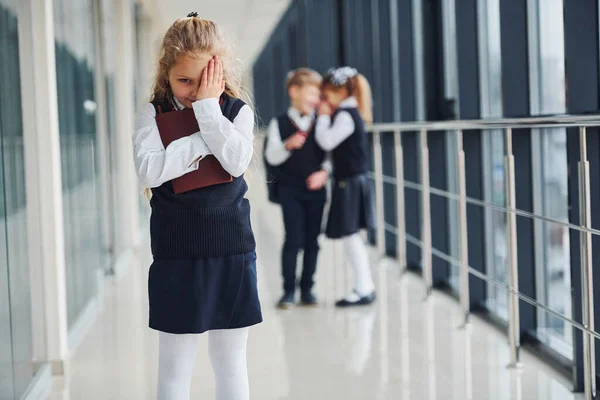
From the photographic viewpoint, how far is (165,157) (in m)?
1.73

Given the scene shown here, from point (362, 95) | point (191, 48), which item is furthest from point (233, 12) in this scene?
point (191, 48)

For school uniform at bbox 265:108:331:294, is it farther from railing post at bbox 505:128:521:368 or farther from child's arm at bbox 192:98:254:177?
child's arm at bbox 192:98:254:177

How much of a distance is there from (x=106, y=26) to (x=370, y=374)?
9.88ft

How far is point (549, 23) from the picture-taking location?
3.10 meters

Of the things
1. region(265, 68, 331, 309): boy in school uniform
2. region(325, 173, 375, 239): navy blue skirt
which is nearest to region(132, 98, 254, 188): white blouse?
region(265, 68, 331, 309): boy in school uniform

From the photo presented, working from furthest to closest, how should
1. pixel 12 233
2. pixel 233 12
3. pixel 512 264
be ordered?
pixel 233 12
pixel 512 264
pixel 12 233

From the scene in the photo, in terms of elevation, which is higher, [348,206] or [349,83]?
[349,83]

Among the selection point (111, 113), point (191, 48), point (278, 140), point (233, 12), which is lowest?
point (278, 140)

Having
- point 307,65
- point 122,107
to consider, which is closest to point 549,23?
point 122,107

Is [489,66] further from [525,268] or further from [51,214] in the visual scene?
[51,214]

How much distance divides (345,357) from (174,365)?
1.39m

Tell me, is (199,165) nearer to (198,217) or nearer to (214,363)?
(198,217)

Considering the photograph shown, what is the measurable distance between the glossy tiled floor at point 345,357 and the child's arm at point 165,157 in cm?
115

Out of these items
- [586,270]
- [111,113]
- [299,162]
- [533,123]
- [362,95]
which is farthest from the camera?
[111,113]
